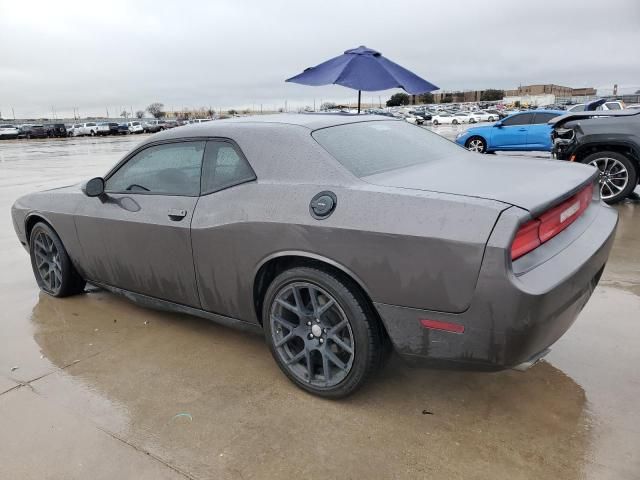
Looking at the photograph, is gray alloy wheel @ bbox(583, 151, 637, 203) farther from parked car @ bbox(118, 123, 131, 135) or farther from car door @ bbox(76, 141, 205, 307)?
parked car @ bbox(118, 123, 131, 135)

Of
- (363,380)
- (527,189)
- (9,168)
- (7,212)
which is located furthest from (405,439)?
(9,168)

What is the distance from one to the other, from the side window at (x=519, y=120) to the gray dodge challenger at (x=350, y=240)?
12124 mm

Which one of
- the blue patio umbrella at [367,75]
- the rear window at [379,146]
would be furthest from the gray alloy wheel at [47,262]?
the blue patio umbrella at [367,75]

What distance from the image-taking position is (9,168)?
16.3 metres

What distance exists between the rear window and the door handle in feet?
3.12

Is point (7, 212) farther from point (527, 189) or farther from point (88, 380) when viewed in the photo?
point (527, 189)

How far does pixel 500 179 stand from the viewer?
2.63 metres

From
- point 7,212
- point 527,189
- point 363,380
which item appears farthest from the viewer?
point 7,212

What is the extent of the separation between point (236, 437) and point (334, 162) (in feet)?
4.77

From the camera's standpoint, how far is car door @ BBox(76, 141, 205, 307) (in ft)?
10.6

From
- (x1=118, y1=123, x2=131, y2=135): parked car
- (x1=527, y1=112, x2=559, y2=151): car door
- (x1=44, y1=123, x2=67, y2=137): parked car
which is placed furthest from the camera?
(x1=118, y1=123, x2=131, y2=135): parked car

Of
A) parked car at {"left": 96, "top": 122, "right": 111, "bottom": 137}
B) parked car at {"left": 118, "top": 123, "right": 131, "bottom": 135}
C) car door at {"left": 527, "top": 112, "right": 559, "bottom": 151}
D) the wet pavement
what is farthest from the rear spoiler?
parked car at {"left": 118, "top": 123, "right": 131, "bottom": 135}

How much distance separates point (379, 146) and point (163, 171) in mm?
1463

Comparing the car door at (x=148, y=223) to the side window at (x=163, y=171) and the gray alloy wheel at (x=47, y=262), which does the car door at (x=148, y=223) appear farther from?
the gray alloy wheel at (x=47, y=262)
